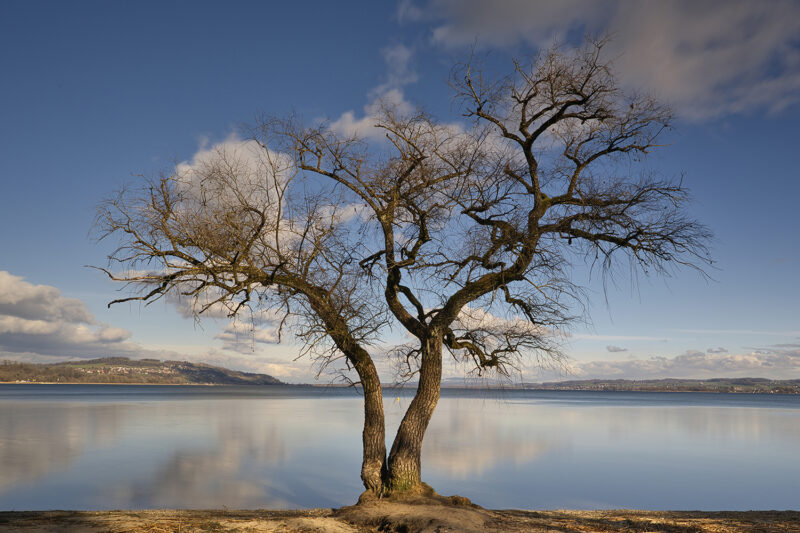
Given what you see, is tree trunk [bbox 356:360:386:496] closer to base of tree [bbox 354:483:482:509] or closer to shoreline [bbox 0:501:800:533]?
base of tree [bbox 354:483:482:509]

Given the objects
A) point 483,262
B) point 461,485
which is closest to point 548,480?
point 461,485

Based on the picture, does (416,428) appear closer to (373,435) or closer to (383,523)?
(373,435)

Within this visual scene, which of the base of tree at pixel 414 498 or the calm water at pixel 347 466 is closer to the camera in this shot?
the base of tree at pixel 414 498

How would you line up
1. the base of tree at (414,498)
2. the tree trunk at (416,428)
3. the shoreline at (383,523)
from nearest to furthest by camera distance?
the shoreline at (383,523)
the base of tree at (414,498)
the tree trunk at (416,428)

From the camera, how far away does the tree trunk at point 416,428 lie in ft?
36.5

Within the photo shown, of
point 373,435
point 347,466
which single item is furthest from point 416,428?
point 347,466

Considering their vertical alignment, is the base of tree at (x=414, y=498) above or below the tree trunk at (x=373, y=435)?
below

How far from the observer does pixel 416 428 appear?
1138 centimetres

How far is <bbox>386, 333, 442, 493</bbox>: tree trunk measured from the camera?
1113cm

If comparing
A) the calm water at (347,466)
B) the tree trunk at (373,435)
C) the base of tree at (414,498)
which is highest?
the tree trunk at (373,435)

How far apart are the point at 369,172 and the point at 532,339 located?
5014 millimetres

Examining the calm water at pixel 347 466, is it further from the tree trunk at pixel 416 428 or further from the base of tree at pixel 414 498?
the base of tree at pixel 414 498

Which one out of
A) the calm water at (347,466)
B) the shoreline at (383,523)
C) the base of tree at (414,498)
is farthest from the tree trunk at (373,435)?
the calm water at (347,466)

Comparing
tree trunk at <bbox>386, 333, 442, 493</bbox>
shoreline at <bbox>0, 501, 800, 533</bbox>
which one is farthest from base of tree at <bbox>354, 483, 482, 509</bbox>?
shoreline at <bbox>0, 501, 800, 533</bbox>
